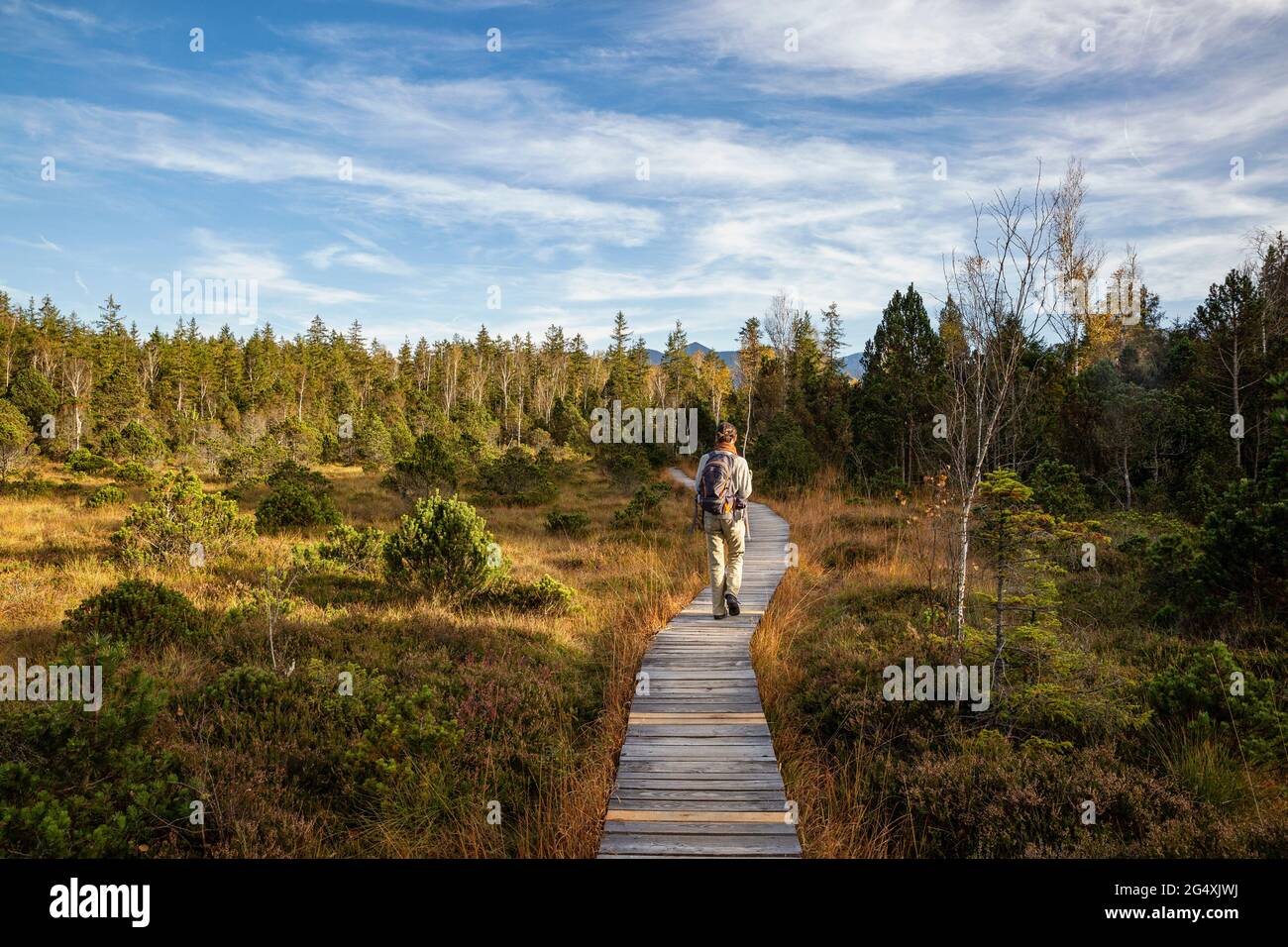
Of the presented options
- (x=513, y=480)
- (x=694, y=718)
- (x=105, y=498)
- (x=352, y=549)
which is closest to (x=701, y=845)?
(x=694, y=718)

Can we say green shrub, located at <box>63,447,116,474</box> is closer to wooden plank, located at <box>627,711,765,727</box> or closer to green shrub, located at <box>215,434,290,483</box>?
green shrub, located at <box>215,434,290,483</box>

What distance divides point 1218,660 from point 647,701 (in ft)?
14.8

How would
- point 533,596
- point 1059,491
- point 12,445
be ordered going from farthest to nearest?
1. point 12,445
2. point 1059,491
3. point 533,596

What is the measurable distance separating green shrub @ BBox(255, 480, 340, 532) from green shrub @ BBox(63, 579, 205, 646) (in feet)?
23.9

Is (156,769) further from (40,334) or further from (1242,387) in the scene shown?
(40,334)

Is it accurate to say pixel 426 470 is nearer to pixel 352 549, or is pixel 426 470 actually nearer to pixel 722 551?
pixel 352 549

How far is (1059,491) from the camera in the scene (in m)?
13.3

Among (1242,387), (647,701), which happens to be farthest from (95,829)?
(1242,387)

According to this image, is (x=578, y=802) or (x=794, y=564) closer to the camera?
(x=578, y=802)

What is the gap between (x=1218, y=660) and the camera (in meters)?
5.00

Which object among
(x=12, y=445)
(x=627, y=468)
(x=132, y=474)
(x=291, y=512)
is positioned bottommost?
(x=291, y=512)

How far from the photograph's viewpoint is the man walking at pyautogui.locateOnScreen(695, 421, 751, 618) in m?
6.84

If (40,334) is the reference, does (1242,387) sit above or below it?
below

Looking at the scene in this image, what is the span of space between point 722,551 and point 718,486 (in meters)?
0.81
